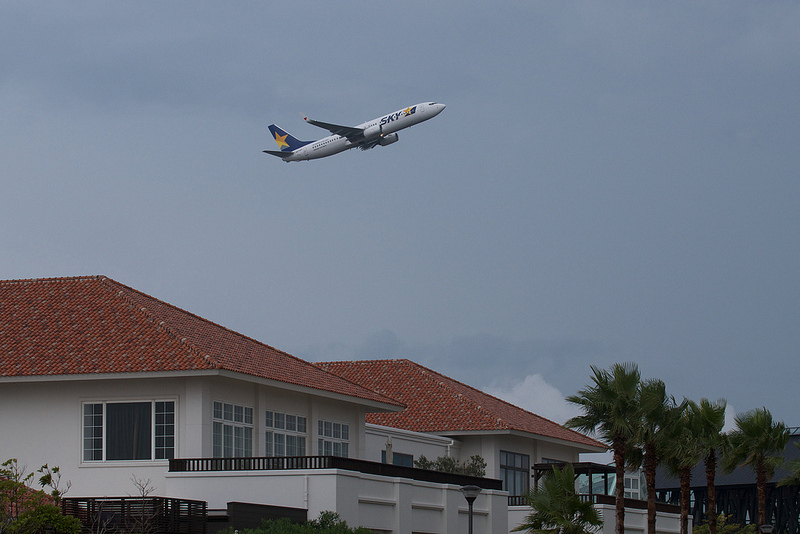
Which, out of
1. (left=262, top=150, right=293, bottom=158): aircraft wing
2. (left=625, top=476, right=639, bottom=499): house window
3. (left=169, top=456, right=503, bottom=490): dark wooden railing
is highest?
→ (left=262, top=150, right=293, bottom=158): aircraft wing

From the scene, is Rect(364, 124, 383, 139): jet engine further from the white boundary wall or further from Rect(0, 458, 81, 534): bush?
Rect(0, 458, 81, 534): bush

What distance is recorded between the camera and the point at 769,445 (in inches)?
1806

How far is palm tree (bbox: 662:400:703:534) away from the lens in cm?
3822

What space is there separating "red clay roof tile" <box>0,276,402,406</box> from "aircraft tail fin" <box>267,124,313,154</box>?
43.7m

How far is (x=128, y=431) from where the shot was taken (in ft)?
107

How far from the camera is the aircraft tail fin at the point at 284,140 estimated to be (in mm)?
82938

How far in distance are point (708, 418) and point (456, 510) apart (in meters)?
11.4

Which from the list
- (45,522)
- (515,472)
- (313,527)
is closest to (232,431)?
(313,527)

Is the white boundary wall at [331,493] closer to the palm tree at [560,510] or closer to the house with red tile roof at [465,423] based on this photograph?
the palm tree at [560,510]

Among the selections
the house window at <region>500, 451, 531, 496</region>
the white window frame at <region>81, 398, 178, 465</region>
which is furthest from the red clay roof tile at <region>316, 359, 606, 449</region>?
the white window frame at <region>81, 398, 178, 465</region>

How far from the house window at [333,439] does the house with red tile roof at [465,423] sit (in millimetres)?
4426

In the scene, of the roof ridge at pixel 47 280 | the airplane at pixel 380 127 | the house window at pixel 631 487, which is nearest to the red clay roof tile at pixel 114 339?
the roof ridge at pixel 47 280

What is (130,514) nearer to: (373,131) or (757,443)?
(757,443)

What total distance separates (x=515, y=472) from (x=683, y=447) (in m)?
12.3
